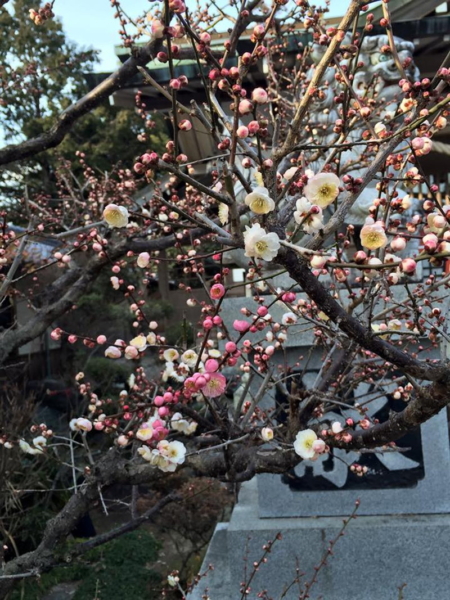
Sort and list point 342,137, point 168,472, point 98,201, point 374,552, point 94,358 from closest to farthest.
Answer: point 342,137, point 168,472, point 374,552, point 98,201, point 94,358

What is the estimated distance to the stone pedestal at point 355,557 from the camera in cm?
397

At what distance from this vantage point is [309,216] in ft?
4.90

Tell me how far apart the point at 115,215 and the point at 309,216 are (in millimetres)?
591

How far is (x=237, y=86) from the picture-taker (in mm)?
1521

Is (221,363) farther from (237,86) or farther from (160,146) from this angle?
(160,146)

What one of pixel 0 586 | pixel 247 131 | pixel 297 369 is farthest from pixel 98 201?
pixel 247 131

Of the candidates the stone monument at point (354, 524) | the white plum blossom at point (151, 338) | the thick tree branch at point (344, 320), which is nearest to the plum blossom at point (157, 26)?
the thick tree branch at point (344, 320)

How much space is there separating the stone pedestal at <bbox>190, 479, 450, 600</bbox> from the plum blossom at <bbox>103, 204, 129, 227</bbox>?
327 centimetres

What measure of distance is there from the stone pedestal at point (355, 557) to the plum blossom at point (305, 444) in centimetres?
214

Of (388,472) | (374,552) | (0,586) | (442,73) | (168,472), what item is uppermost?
(442,73)

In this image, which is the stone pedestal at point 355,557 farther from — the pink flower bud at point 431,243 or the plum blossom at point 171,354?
the pink flower bud at point 431,243

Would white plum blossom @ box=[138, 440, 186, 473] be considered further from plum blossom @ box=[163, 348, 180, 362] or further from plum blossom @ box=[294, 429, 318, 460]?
plum blossom @ box=[294, 429, 318, 460]

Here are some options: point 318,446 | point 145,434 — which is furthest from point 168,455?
point 318,446

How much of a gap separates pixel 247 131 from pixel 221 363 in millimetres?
964
